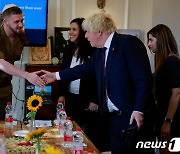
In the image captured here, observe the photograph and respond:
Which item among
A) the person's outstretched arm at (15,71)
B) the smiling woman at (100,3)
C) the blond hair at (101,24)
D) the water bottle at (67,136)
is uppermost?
the smiling woman at (100,3)

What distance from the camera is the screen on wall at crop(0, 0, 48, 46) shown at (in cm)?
427

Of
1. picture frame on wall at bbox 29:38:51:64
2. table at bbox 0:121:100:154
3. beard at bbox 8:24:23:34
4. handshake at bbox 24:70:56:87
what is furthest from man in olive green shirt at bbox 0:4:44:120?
picture frame on wall at bbox 29:38:51:64

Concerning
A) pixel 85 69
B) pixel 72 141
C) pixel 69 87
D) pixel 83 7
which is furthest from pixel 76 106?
pixel 83 7

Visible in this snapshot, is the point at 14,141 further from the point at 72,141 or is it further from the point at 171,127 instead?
the point at 171,127

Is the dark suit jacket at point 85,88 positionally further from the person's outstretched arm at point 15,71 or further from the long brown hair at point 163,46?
the long brown hair at point 163,46

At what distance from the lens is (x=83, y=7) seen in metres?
4.60

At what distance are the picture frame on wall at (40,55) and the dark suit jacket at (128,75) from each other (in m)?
2.07

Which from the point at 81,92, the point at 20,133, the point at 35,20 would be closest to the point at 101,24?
the point at 20,133

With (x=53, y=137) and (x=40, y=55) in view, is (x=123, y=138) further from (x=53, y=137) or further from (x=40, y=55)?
(x=40, y=55)

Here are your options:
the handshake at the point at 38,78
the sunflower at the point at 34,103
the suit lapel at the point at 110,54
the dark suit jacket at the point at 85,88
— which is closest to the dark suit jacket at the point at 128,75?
the suit lapel at the point at 110,54

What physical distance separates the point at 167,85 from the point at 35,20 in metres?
2.17

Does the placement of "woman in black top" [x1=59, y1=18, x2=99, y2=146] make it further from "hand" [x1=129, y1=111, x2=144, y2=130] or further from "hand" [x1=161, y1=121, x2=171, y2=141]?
"hand" [x1=129, y1=111, x2=144, y2=130]

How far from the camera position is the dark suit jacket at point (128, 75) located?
7.70 feet

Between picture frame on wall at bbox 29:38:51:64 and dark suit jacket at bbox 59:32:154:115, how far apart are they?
2.07 m
